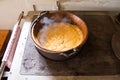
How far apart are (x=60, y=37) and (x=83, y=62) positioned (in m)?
0.16

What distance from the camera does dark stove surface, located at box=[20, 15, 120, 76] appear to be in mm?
801

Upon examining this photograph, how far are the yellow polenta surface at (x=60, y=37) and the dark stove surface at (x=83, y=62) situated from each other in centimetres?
6

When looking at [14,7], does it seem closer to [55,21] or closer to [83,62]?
[55,21]

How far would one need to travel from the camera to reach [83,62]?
0.83m

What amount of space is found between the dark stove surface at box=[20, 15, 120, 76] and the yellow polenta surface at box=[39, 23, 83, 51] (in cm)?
6

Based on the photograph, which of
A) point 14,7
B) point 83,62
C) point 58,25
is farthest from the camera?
point 14,7

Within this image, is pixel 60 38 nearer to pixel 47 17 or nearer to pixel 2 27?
pixel 47 17

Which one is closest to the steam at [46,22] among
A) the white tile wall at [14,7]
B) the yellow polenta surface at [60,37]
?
the yellow polenta surface at [60,37]

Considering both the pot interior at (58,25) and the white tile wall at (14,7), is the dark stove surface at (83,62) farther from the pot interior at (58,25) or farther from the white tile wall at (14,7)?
the white tile wall at (14,7)

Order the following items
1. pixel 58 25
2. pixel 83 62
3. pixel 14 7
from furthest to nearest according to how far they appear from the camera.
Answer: pixel 14 7 → pixel 58 25 → pixel 83 62

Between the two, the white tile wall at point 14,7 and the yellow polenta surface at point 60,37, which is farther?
the white tile wall at point 14,7

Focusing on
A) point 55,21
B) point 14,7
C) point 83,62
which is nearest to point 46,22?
point 55,21

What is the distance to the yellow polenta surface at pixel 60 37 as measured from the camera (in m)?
0.84

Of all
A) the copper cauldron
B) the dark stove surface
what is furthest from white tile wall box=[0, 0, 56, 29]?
the dark stove surface
